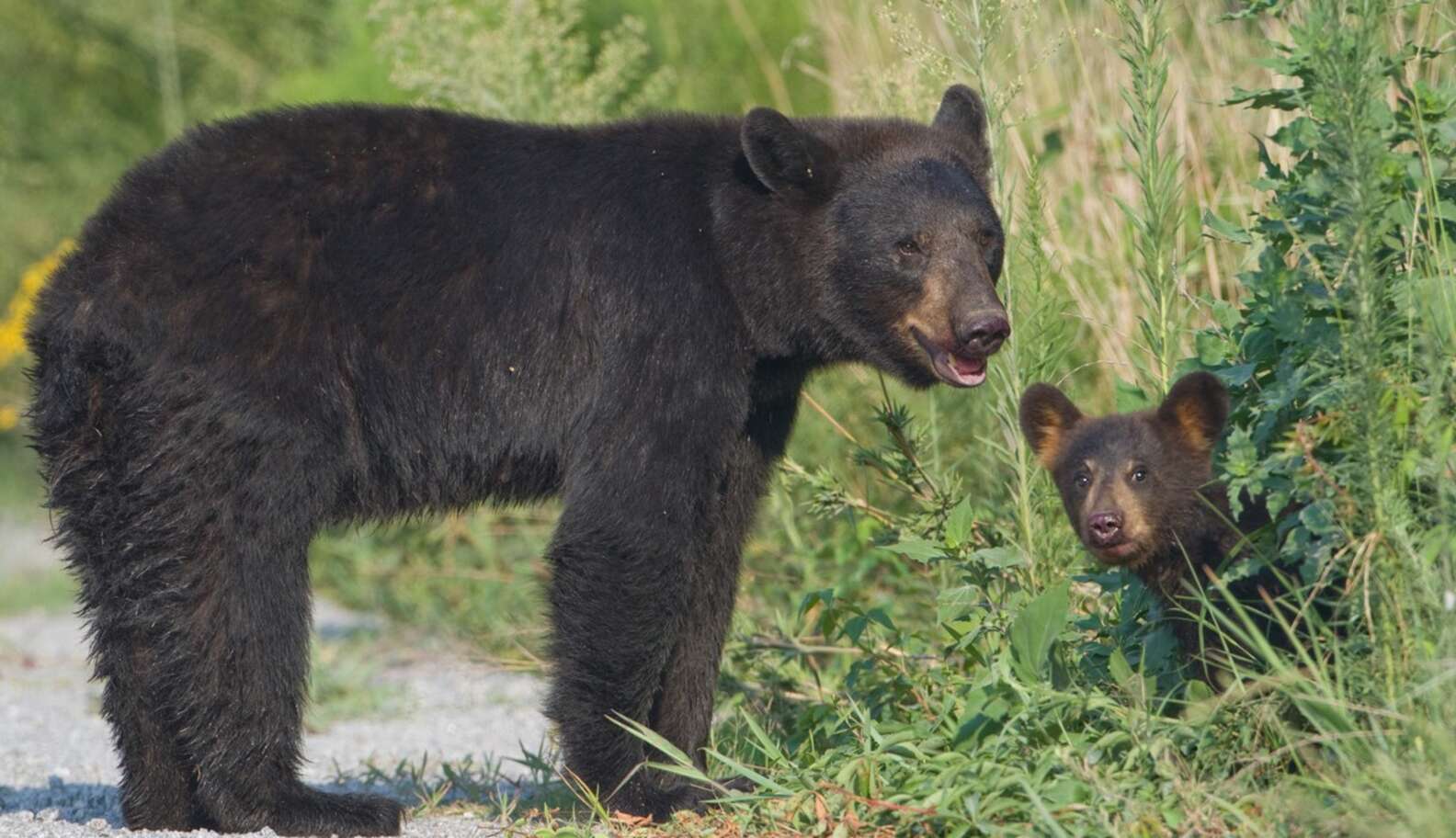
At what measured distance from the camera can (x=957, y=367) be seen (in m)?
5.35

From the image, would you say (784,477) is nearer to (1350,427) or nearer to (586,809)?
(586,809)

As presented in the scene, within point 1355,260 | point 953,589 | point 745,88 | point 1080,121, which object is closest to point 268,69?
point 745,88

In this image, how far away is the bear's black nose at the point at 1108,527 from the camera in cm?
456

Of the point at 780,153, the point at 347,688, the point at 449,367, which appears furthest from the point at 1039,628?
the point at 347,688

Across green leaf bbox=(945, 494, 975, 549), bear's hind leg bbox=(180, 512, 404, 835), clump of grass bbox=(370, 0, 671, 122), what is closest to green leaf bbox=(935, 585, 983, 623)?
green leaf bbox=(945, 494, 975, 549)

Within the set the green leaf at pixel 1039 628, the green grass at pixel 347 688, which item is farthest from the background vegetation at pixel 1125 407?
the green grass at pixel 347 688

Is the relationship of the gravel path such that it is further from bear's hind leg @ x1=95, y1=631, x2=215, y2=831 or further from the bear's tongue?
the bear's tongue

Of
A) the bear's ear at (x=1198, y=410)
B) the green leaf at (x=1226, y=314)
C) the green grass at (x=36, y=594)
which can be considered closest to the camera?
the bear's ear at (x=1198, y=410)

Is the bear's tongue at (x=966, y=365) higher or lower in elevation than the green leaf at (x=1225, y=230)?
lower

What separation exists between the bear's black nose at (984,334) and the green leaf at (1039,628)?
1.02 m

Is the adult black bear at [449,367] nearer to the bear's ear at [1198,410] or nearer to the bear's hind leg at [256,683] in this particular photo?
the bear's hind leg at [256,683]

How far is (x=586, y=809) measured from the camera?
5.28m

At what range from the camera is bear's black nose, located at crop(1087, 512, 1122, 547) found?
456 cm

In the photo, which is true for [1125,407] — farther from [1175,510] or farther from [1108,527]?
[1108,527]
